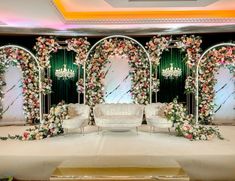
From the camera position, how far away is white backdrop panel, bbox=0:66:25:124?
10820mm

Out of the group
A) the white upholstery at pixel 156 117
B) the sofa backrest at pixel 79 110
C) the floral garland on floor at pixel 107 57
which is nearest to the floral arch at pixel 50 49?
the floral garland on floor at pixel 107 57

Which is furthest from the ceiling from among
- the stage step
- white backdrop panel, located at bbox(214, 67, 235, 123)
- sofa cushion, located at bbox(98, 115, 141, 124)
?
the stage step

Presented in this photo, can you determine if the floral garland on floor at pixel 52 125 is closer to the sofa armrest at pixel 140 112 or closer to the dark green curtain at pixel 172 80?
the sofa armrest at pixel 140 112

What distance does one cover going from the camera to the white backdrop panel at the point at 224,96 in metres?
10.7

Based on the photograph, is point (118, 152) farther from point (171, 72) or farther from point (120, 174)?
point (171, 72)

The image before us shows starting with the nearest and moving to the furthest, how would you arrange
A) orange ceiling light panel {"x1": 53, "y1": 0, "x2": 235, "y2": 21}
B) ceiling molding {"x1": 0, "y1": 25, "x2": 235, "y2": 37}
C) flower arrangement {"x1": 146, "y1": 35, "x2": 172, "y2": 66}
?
orange ceiling light panel {"x1": 53, "y1": 0, "x2": 235, "y2": 21}
ceiling molding {"x1": 0, "y1": 25, "x2": 235, "y2": 37}
flower arrangement {"x1": 146, "y1": 35, "x2": 172, "y2": 66}

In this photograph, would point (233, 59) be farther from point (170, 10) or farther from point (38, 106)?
point (38, 106)

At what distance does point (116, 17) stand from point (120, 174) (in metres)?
7.02

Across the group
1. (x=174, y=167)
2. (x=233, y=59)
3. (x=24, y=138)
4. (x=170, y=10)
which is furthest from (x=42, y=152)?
(x=233, y=59)

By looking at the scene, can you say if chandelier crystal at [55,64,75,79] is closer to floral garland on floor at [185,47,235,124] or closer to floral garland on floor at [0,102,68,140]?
floral garland on floor at [0,102,68,140]

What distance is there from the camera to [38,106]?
33.7 feet

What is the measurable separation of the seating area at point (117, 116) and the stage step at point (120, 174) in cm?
574

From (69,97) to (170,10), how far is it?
4521 mm

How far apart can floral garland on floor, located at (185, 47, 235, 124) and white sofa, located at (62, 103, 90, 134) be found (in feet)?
12.0
